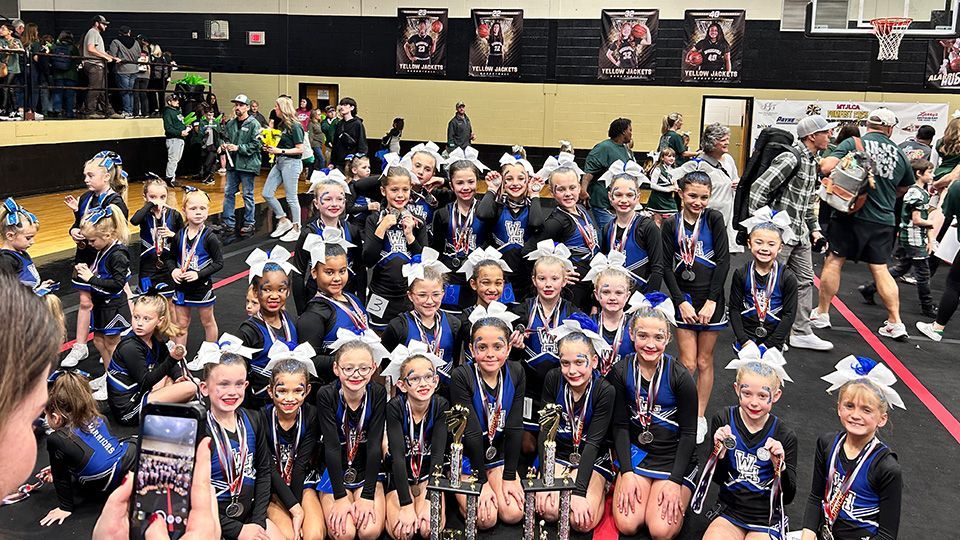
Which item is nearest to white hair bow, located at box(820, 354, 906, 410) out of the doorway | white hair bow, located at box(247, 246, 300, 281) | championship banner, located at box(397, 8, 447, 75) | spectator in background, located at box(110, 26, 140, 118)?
white hair bow, located at box(247, 246, 300, 281)

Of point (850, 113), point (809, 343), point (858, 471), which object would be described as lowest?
point (809, 343)

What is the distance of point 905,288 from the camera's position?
9766 mm

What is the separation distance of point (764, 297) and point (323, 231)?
118 inches

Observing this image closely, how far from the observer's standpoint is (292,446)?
4.07 metres

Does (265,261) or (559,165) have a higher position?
(559,165)

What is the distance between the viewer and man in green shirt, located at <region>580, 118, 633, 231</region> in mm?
8352

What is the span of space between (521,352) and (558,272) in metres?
0.60

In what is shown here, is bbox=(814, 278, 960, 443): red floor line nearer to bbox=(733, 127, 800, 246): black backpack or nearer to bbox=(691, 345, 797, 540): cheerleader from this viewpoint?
bbox=(733, 127, 800, 246): black backpack

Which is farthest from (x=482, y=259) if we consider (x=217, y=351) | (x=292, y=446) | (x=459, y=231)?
(x=217, y=351)

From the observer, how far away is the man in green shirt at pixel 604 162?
835cm

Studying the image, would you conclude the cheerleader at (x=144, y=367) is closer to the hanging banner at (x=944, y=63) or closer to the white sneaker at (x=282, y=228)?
the white sneaker at (x=282, y=228)

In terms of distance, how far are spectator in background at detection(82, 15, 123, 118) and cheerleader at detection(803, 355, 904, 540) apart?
49.6 ft

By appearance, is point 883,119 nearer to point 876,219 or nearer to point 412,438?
point 876,219

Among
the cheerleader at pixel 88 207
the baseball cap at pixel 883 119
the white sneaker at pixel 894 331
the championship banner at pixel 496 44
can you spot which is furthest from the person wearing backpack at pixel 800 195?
the championship banner at pixel 496 44
